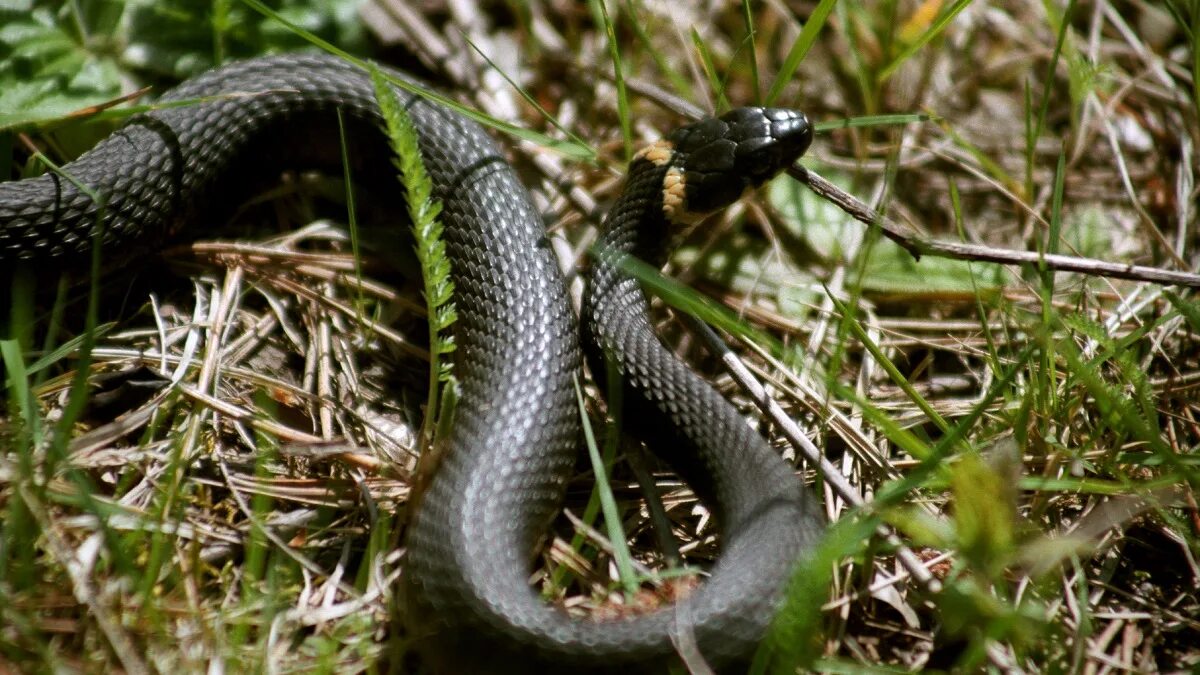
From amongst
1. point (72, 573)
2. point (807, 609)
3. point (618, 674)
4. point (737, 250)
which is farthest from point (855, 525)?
point (72, 573)

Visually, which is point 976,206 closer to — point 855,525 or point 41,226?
point 855,525

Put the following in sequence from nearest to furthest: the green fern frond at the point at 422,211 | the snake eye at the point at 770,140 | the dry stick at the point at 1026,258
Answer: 1. the green fern frond at the point at 422,211
2. the dry stick at the point at 1026,258
3. the snake eye at the point at 770,140

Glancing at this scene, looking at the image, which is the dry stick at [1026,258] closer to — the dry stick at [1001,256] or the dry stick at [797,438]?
the dry stick at [1001,256]

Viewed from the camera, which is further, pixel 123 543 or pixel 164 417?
pixel 164 417

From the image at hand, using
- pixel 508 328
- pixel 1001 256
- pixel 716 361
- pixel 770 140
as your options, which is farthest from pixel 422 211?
pixel 1001 256

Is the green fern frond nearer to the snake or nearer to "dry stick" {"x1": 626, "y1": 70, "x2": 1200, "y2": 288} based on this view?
the snake

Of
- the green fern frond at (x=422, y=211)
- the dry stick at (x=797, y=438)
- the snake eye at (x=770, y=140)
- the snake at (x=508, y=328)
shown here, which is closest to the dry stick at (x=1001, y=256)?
the snake eye at (x=770, y=140)

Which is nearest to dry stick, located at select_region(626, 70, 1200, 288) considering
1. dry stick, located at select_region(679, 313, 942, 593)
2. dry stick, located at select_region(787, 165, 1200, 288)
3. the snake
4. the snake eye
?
dry stick, located at select_region(787, 165, 1200, 288)
